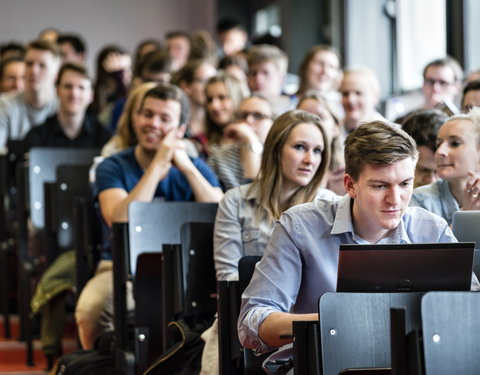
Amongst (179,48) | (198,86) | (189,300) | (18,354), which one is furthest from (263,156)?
(179,48)

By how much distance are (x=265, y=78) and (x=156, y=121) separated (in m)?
1.85

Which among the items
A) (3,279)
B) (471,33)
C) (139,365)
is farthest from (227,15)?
(139,365)

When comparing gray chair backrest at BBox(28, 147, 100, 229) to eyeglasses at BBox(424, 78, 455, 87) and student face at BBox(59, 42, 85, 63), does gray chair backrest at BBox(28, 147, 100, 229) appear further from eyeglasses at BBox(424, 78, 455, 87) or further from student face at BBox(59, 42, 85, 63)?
student face at BBox(59, 42, 85, 63)

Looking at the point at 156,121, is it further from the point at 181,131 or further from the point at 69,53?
the point at 69,53

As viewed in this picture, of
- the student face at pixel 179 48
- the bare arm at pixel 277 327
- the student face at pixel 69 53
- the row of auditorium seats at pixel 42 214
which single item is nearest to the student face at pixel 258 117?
the row of auditorium seats at pixel 42 214

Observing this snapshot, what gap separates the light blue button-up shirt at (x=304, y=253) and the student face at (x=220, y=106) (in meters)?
2.87

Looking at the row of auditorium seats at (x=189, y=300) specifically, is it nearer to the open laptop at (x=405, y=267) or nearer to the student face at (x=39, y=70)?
the open laptop at (x=405, y=267)

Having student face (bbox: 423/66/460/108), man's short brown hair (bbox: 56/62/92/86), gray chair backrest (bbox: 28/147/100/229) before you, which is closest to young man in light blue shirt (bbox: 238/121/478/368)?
student face (bbox: 423/66/460/108)

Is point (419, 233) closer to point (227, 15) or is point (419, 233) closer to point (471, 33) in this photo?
point (471, 33)

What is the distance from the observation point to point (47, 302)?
5180mm

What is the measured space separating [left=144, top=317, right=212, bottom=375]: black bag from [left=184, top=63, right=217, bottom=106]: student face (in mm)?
2895

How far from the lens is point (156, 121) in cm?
456

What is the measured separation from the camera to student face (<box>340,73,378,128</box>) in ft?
18.2

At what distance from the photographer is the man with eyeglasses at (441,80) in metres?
5.43
